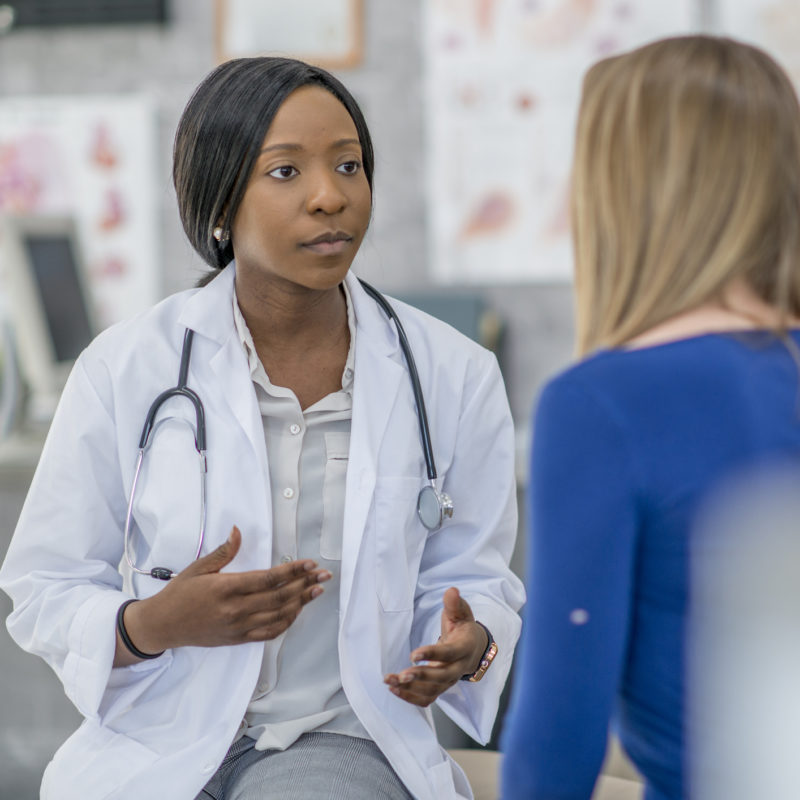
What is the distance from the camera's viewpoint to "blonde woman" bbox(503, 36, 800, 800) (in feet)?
2.14

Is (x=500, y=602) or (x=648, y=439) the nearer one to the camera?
(x=648, y=439)

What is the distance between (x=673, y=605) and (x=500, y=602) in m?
0.47

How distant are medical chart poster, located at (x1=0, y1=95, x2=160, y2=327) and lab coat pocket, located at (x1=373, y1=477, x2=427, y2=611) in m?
2.30

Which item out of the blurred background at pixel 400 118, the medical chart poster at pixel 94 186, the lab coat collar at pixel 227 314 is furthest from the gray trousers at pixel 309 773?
the medical chart poster at pixel 94 186

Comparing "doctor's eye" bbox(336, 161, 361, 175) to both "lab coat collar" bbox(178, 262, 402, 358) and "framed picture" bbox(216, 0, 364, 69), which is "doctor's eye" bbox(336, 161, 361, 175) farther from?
"framed picture" bbox(216, 0, 364, 69)

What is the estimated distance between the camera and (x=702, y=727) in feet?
2.19

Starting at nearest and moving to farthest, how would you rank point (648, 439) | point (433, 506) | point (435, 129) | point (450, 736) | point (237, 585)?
point (648, 439) < point (237, 585) < point (433, 506) < point (450, 736) < point (435, 129)

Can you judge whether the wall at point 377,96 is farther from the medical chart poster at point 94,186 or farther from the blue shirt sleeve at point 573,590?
the blue shirt sleeve at point 573,590

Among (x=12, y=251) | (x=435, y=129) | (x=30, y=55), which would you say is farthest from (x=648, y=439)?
(x=30, y=55)

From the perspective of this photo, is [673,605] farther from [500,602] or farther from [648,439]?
[500,602]

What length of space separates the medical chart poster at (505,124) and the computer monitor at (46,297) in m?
1.12

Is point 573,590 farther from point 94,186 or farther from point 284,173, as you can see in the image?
point 94,186

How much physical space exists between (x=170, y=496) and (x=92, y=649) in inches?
6.6


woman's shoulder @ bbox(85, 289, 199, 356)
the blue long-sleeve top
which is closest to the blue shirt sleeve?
the blue long-sleeve top
